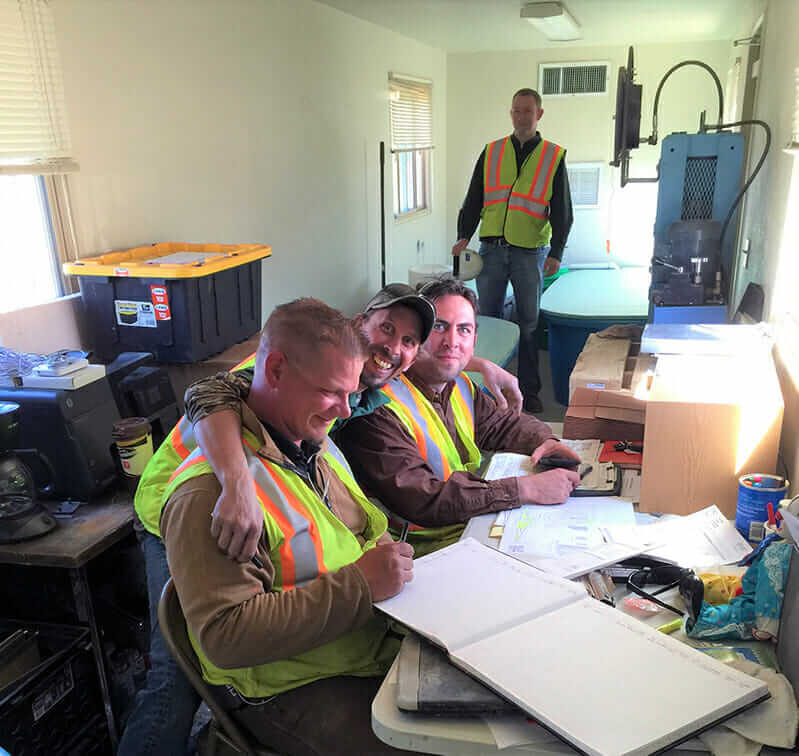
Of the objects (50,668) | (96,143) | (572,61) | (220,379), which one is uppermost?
(572,61)

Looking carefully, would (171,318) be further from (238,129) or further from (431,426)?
(238,129)

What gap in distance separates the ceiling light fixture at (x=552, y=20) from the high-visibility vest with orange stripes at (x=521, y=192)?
40.6 inches

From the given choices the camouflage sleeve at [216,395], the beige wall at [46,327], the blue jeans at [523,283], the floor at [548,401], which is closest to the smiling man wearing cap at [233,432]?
the camouflage sleeve at [216,395]

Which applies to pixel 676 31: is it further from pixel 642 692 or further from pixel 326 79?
pixel 642 692

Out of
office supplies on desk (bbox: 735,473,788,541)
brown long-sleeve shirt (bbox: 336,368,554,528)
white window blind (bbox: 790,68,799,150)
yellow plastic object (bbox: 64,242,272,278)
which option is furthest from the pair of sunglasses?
yellow plastic object (bbox: 64,242,272,278)

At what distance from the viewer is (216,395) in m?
1.40

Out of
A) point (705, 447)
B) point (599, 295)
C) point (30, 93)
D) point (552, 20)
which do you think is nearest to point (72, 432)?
point (30, 93)

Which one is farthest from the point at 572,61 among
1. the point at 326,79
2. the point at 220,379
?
the point at 220,379

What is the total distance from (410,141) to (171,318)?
4.76 meters

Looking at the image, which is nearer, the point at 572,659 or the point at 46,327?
the point at 572,659

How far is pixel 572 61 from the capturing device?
283 inches

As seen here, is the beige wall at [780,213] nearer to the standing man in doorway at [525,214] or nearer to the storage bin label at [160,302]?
the standing man in doorway at [525,214]

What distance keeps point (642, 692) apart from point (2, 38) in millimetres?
2568

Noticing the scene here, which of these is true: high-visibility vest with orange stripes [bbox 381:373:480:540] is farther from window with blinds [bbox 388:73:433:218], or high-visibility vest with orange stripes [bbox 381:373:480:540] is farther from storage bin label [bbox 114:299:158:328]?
window with blinds [bbox 388:73:433:218]
